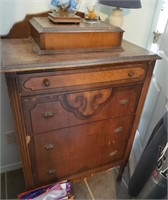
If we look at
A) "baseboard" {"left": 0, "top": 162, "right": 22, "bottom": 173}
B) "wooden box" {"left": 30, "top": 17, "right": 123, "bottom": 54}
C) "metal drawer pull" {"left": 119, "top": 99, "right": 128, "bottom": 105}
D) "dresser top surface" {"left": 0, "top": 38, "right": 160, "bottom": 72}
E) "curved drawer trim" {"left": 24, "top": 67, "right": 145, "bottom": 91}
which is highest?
"wooden box" {"left": 30, "top": 17, "right": 123, "bottom": 54}

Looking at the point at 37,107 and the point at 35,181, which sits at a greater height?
the point at 37,107

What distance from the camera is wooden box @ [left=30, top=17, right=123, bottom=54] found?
2.87 ft

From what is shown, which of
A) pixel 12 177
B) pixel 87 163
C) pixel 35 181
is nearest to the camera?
pixel 35 181

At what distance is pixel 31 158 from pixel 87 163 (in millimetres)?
403

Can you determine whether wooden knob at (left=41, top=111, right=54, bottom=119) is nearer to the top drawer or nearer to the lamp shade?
the top drawer

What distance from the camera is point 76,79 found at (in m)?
0.89

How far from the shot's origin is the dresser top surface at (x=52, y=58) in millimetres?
766

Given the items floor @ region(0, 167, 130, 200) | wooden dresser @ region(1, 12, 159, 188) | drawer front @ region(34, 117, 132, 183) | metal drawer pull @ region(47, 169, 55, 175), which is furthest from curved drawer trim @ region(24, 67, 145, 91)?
floor @ region(0, 167, 130, 200)

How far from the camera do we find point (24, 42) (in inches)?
41.2

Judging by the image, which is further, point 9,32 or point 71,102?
point 9,32

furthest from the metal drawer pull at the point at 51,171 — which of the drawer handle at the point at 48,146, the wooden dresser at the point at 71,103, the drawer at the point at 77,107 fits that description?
the drawer at the point at 77,107

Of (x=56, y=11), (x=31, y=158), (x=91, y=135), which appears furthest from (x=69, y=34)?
(x=31, y=158)

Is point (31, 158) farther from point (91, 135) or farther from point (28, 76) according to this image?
point (28, 76)

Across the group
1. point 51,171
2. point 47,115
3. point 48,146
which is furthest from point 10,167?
point 47,115
